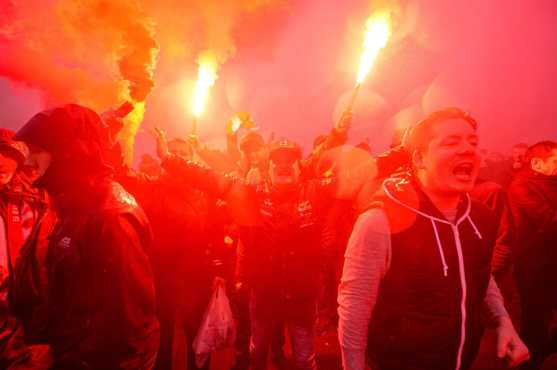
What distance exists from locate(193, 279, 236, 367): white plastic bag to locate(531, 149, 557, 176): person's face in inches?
185

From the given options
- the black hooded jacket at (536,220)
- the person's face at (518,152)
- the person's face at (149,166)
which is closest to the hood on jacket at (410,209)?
the black hooded jacket at (536,220)

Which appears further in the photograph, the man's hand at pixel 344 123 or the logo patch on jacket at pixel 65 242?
the man's hand at pixel 344 123

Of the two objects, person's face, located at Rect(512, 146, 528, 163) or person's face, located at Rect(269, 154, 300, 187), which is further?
person's face, located at Rect(512, 146, 528, 163)

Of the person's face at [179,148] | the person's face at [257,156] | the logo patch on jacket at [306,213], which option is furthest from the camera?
the person's face at [257,156]

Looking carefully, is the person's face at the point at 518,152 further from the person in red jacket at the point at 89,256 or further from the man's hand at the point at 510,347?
the person in red jacket at the point at 89,256

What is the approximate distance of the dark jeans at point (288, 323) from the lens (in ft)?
13.4

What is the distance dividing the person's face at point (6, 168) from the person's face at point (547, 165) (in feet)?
21.8

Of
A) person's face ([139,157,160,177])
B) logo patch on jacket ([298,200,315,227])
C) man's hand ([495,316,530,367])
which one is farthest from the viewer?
person's face ([139,157,160,177])

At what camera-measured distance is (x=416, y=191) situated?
2.42 metres

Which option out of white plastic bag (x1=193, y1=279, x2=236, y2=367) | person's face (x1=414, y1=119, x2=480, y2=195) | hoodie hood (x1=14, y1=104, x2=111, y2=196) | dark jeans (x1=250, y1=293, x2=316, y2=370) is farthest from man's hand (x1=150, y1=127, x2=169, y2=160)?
person's face (x1=414, y1=119, x2=480, y2=195)

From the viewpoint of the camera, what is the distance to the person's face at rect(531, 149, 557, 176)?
15.6 ft

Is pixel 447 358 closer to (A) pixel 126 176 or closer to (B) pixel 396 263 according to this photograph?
(B) pixel 396 263

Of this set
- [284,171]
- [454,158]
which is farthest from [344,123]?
[454,158]

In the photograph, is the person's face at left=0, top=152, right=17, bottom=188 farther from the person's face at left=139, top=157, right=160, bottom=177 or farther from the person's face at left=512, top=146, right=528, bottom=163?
the person's face at left=512, top=146, right=528, bottom=163
